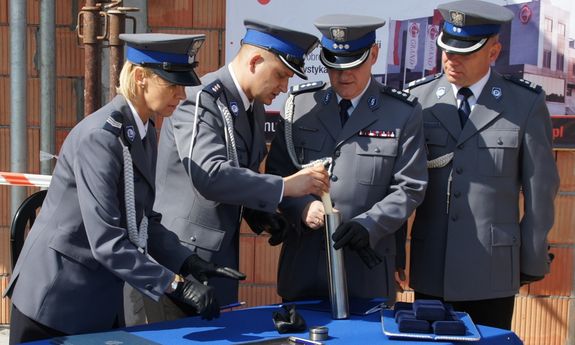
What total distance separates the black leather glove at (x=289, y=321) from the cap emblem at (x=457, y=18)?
115 cm

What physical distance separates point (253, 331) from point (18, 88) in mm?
2334

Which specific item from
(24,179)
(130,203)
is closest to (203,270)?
(130,203)

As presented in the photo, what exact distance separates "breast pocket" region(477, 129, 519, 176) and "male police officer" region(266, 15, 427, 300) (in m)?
0.23

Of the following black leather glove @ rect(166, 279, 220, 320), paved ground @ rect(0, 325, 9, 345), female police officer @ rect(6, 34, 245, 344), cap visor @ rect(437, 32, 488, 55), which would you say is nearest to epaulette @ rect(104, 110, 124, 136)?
female police officer @ rect(6, 34, 245, 344)

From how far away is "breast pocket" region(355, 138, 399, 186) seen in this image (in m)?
3.06

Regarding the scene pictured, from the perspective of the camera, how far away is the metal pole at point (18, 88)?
4.37 metres

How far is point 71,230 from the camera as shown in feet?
7.99

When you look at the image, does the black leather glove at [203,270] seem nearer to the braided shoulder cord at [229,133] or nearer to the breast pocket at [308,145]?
the braided shoulder cord at [229,133]

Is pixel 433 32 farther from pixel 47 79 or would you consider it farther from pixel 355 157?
pixel 47 79

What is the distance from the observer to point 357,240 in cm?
280

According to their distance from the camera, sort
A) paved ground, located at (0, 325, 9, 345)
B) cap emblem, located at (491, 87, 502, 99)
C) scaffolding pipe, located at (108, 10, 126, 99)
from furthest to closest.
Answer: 1. paved ground, located at (0, 325, 9, 345)
2. scaffolding pipe, located at (108, 10, 126, 99)
3. cap emblem, located at (491, 87, 502, 99)

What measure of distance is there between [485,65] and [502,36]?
1137 mm

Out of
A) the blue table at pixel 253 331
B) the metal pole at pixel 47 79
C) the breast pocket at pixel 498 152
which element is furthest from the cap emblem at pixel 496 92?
the metal pole at pixel 47 79

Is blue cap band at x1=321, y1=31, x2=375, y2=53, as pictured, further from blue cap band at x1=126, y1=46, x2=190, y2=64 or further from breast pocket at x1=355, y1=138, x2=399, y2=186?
blue cap band at x1=126, y1=46, x2=190, y2=64
